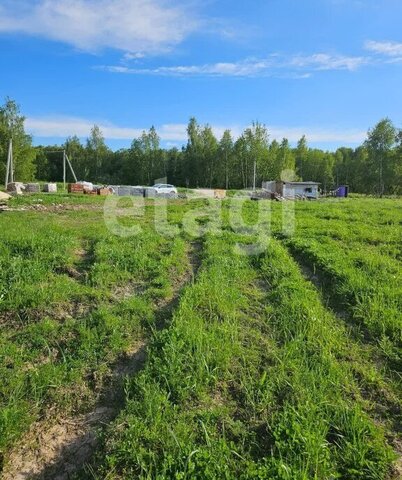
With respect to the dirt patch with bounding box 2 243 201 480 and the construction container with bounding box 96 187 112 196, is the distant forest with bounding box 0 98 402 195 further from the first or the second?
the dirt patch with bounding box 2 243 201 480

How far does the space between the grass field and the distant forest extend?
5967 centimetres

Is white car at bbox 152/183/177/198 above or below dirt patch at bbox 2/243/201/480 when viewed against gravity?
above

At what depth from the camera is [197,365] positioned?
14.6ft

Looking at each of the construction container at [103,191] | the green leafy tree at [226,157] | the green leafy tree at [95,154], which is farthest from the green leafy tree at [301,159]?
the construction container at [103,191]

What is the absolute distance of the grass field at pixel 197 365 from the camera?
3.31 m

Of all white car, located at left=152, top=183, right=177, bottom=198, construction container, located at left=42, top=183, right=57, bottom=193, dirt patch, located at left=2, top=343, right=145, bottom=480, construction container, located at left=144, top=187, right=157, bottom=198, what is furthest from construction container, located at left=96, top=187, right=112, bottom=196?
dirt patch, located at left=2, top=343, right=145, bottom=480

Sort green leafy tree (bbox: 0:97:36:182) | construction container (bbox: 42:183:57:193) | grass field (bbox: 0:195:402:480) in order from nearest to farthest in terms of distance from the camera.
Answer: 1. grass field (bbox: 0:195:402:480)
2. construction container (bbox: 42:183:57:193)
3. green leafy tree (bbox: 0:97:36:182)

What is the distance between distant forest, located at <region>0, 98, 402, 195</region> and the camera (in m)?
64.2

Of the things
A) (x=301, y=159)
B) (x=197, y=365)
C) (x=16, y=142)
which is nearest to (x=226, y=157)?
(x=301, y=159)

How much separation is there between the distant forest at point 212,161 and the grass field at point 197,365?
59666 mm

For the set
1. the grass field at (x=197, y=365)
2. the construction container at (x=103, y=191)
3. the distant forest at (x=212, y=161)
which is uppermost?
the distant forest at (x=212, y=161)

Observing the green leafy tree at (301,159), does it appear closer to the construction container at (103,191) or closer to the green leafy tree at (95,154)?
the green leafy tree at (95,154)

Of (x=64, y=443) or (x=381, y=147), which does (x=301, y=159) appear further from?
(x=64, y=443)

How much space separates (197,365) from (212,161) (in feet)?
253
